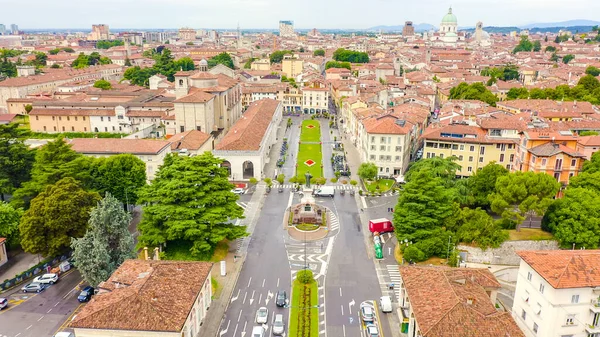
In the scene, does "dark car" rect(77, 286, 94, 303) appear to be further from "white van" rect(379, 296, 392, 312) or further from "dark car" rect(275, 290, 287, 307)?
"white van" rect(379, 296, 392, 312)

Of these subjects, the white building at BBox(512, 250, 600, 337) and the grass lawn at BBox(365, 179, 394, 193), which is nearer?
the white building at BBox(512, 250, 600, 337)

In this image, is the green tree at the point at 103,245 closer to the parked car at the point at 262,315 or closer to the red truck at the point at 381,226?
the parked car at the point at 262,315

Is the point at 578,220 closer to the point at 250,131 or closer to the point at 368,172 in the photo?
the point at 368,172

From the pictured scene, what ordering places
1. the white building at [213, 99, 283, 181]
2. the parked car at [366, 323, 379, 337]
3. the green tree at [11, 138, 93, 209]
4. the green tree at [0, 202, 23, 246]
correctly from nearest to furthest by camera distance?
the parked car at [366, 323, 379, 337] → the green tree at [0, 202, 23, 246] → the green tree at [11, 138, 93, 209] → the white building at [213, 99, 283, 181]

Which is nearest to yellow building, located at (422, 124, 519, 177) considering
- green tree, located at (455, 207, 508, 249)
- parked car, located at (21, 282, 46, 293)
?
green tree, located at (455, 207, 508, 249)

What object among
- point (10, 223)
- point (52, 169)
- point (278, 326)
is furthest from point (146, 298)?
point (52, 169)

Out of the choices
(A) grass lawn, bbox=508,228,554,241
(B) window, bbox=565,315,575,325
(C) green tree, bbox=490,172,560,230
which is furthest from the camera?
(A) grass lawn, bbox=508,228,554,241
